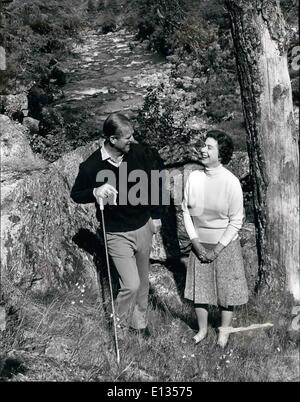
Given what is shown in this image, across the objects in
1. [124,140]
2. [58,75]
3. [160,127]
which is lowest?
[124,140]

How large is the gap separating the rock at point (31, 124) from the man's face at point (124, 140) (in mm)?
3655

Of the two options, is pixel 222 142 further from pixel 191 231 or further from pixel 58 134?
pixel 58 134

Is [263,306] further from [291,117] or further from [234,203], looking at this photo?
[291,117]

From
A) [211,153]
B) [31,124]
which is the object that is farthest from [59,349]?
[31,124]

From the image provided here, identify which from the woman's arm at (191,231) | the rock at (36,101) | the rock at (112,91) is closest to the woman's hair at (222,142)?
the woman's arm at (191,231)

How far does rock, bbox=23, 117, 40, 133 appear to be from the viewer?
868 cm

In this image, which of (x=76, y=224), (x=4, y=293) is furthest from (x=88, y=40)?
(x=4, y=293)

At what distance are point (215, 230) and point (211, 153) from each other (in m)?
0.68

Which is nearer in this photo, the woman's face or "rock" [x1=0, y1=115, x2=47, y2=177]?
the woman's face

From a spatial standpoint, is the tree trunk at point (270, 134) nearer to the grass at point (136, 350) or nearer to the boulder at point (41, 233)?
the grass at point (136, 350)

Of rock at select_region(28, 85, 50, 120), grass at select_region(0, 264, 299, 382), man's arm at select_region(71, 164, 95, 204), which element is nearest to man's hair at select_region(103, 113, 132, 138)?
man's arm at select_region(71, 164, 95, 204)

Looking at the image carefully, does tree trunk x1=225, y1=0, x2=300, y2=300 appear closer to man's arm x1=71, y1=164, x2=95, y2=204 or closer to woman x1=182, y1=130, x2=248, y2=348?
woman x1=182, y1=130, x2=248, y2=348

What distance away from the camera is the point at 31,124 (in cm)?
881

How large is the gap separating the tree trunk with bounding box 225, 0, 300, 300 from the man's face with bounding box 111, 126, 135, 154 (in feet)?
4.36
